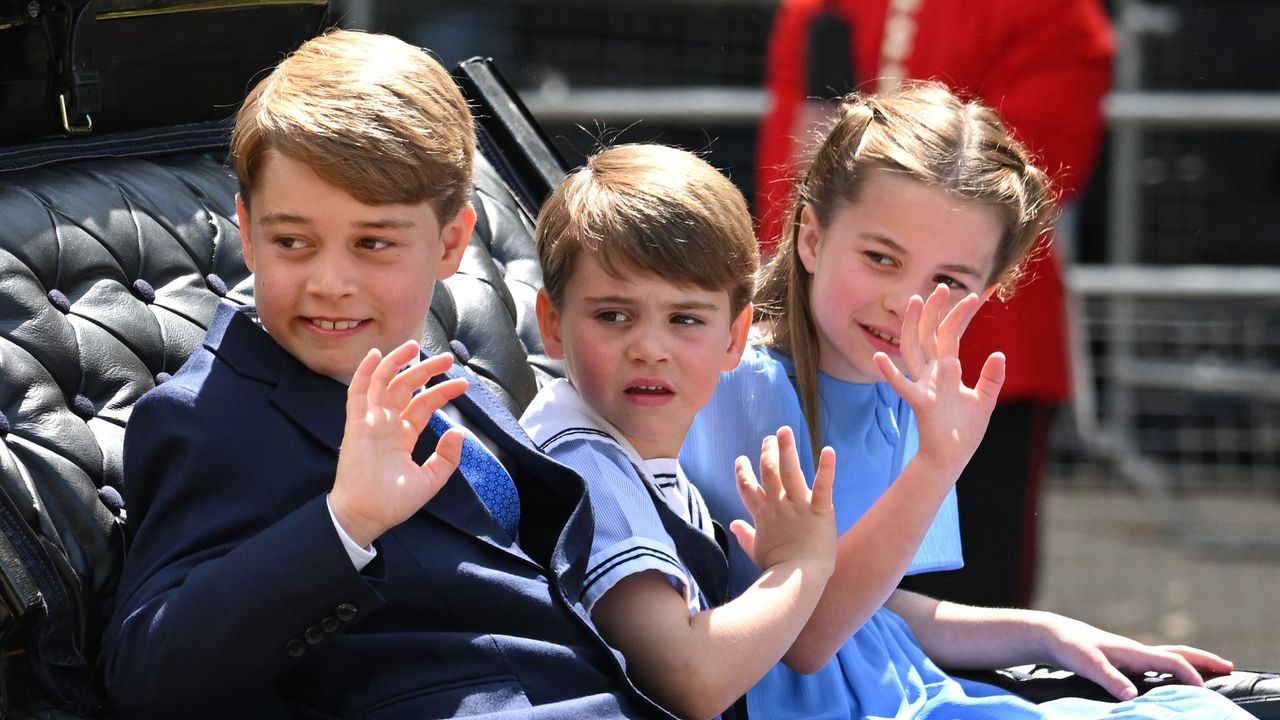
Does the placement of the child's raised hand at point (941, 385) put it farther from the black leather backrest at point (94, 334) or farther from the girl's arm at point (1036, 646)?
the black leather backrest at point (94, 334)

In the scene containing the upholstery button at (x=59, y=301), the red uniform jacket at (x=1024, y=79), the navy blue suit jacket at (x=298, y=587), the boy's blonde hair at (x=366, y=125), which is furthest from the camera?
the red uniform jacket at (x=1024, y=79)

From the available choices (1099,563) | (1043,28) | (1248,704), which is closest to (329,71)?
(1248,704)

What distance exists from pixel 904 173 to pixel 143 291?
0.91 metres

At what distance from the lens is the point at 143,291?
1975 millimetres

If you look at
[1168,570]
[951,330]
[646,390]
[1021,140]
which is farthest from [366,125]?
[1168,570]

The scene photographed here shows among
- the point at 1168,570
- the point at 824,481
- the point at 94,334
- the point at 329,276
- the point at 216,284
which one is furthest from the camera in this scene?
the point at 1168,570

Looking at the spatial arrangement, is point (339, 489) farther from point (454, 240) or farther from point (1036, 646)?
point (1036, 646)

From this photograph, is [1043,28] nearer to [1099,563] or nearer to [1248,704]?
[1248,704]

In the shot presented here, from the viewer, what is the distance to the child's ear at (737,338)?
1957mm

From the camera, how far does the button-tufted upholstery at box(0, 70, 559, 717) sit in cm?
167

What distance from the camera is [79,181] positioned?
6.60 ft

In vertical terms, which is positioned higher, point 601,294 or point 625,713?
point 601,294

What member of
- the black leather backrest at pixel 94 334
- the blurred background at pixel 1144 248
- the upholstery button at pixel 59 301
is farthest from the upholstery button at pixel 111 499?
the blurred background at pixel 1144 248

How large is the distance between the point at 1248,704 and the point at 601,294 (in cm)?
94
